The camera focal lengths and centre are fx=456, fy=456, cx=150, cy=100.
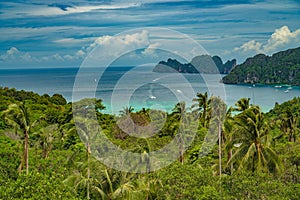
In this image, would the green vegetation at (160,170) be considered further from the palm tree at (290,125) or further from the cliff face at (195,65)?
the palm tree at (290,125)

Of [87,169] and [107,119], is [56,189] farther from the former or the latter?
[107,119]

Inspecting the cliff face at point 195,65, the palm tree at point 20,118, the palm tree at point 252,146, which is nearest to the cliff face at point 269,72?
the cliff face at point 195,65

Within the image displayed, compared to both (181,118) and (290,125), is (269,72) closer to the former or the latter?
(290,125)

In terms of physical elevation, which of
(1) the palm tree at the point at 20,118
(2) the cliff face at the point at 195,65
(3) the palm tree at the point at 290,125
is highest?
(2) the cliff face at the point at 195,65

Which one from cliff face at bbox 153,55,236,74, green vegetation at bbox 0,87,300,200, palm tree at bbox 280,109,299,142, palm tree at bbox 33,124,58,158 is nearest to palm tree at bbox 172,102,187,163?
green vegetation at bbox 0,87,300,200

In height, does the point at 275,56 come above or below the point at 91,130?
above

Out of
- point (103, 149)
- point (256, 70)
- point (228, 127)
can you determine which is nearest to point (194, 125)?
point (228, 127)
